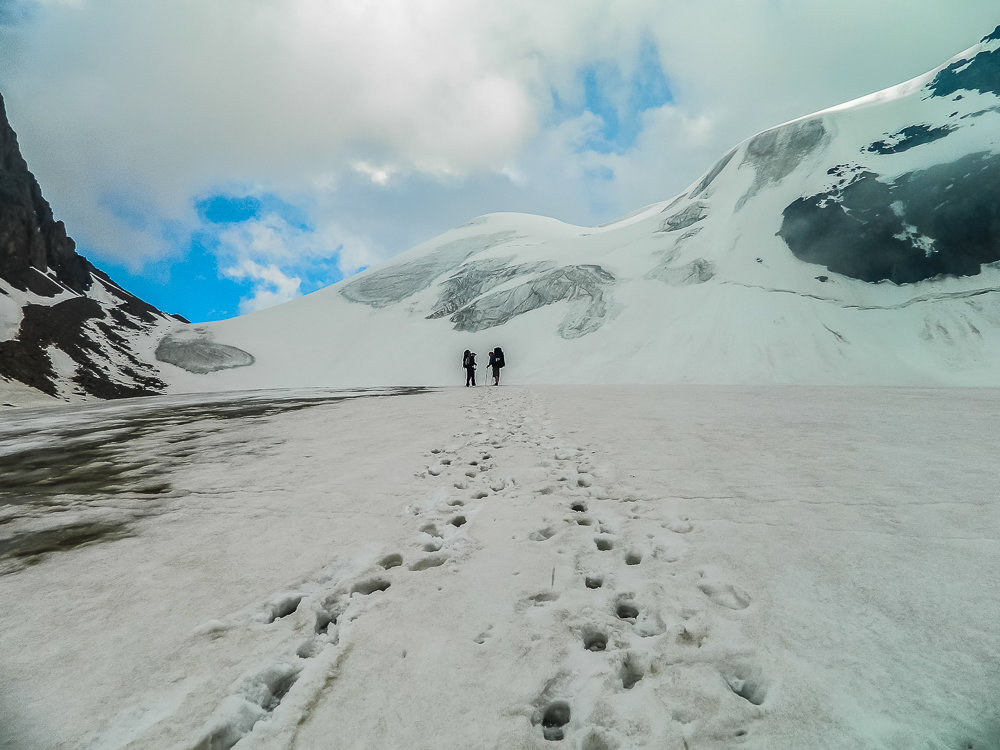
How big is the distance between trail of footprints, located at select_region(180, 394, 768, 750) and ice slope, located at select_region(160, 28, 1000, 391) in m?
35.0

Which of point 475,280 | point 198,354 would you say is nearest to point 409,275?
point 475,280

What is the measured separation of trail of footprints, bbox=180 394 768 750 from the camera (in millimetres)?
1924

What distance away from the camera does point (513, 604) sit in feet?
9.20

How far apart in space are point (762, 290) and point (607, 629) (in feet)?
169

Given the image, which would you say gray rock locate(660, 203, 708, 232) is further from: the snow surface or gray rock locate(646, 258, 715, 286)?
the snow surface

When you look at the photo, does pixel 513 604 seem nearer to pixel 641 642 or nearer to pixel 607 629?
pixel 607 629

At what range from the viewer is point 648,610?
8.72 ft

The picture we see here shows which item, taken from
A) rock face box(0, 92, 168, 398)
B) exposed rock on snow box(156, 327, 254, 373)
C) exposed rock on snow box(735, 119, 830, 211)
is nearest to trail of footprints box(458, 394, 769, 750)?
rock face box(0, 92, 168, 398)

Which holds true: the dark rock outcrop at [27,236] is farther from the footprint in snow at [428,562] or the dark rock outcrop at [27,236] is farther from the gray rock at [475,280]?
the footprint in snow at [428,562]

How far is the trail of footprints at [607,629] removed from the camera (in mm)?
1924

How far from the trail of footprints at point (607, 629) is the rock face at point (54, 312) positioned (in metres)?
49.1

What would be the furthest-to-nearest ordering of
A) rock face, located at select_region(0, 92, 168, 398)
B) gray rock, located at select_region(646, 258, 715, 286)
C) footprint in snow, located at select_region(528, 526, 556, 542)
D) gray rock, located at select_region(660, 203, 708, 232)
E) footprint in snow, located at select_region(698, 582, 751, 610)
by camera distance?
gray rock, located at select_region(660, 203, 708, 232), gray rock, located at select_region(646, 258, 715, 286), rock face, located at select_region(0, 92, 168, 398), footprint in snow, located at select_region(528, 526, 556, 542), footprint in snow, located at select_region(698, 582, 751, 610)

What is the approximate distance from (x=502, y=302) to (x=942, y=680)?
57.8 m

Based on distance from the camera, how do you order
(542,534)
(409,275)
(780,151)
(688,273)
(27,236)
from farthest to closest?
(409,275)
(780,151)
(27,236)
(688,273)
(542,534)
